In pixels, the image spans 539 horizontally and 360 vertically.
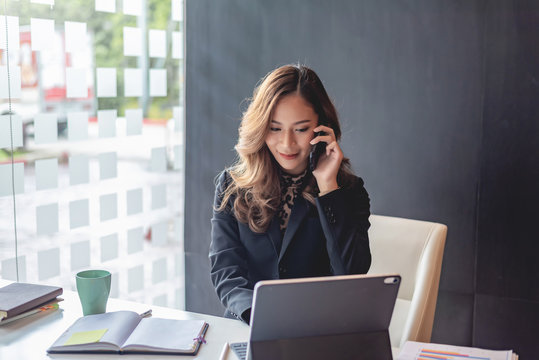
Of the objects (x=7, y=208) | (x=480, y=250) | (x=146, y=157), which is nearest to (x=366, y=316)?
(x=480, y=250)

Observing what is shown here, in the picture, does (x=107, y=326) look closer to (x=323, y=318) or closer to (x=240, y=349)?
(x=240, y=349)

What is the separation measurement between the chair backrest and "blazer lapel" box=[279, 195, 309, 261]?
458mm

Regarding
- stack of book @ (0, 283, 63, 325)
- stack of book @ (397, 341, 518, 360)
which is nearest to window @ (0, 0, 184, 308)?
stack of book @ (0, 283, 63, 325)

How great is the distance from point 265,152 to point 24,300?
1.01 metres

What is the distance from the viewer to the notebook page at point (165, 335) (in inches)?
59.0

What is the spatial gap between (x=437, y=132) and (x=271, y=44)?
109 cm

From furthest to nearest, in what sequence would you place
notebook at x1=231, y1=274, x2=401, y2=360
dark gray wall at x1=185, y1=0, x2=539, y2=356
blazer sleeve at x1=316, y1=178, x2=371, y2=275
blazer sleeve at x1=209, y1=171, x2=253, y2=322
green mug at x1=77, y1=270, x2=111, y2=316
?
dark gray wall at x1=185, y1=0, x2=539, y2=356 → blazer sleeve at x1=316, y1=178, x2=371, y2=275 → blazer sleeve at x1=209, y1=171, x2=253, y2=322 → green mug at x1=77, y1=270, x2=111, y2=316 → notebook at x1=231, y1=274, x2=401, y2=360

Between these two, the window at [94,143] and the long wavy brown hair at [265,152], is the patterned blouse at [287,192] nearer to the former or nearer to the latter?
the long wavy brown hair at [265,152]

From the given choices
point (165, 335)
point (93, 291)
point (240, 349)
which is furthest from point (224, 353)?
point (93, 291)

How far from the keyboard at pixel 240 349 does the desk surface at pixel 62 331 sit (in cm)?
4

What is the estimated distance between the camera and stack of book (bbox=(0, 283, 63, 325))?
1.71 m

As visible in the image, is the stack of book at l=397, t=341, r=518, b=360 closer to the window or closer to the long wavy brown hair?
the long wavy brown hair

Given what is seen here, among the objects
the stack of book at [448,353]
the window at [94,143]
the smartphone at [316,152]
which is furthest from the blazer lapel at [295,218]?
the window at [94,143]

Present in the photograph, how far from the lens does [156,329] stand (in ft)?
5.30
